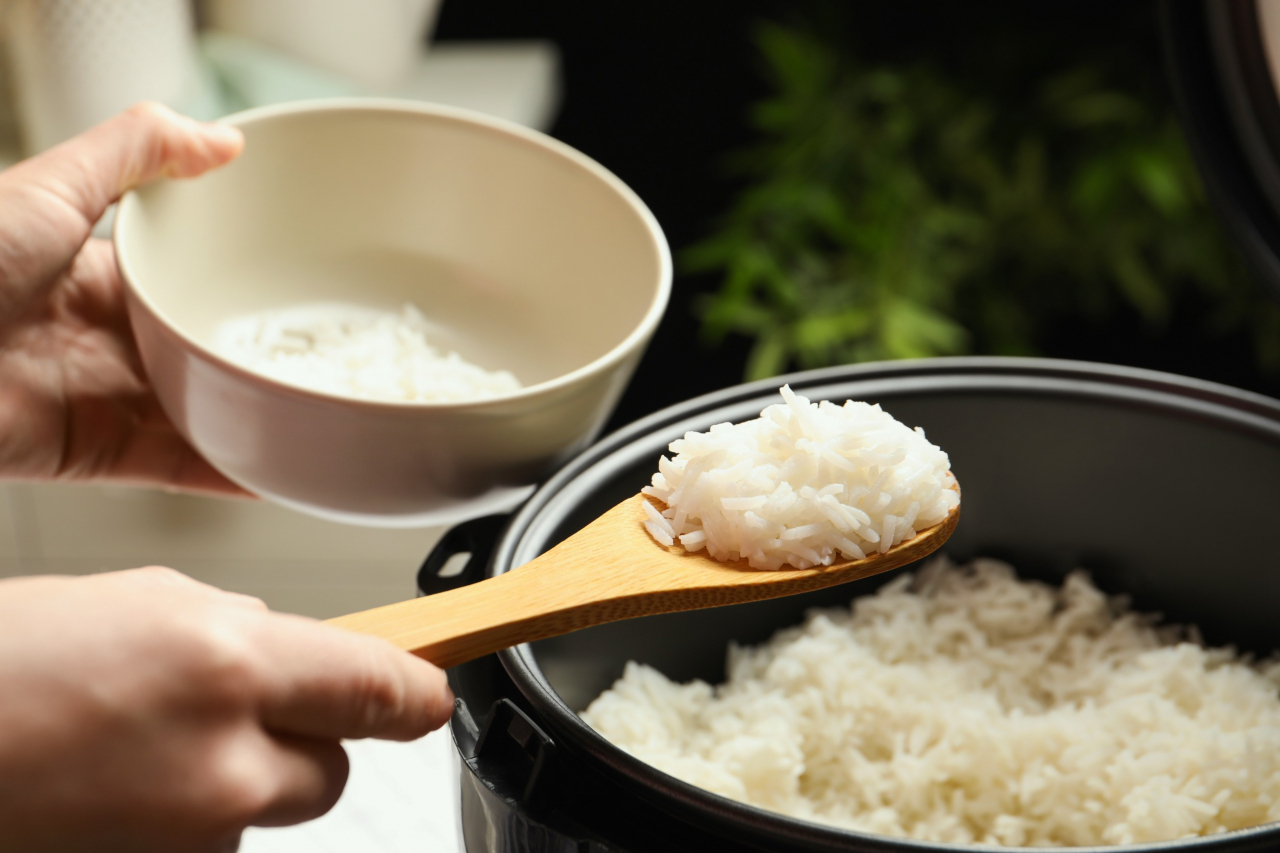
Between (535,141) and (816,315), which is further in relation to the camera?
(816,315)

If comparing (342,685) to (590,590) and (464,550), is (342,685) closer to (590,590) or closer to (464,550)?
(590,590)

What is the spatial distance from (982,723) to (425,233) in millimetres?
656

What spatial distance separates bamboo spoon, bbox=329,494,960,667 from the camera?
59 centimetres

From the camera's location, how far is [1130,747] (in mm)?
805

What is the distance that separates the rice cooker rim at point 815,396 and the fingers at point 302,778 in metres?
0.12

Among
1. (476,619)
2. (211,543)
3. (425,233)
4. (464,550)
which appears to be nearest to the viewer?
(476,619)

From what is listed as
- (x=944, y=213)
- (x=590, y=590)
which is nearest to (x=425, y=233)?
(x=590, y=590)

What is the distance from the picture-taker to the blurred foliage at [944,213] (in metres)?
1.90

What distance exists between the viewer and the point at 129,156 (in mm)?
918

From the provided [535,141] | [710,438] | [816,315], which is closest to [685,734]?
[710,438]

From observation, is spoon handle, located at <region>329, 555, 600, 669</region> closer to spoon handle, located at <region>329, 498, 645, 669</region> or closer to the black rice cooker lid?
spoon handle, located at <region>329, 498, 645, 669</region>

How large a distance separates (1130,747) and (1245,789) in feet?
0.25

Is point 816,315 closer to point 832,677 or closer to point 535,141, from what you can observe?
point 535,141

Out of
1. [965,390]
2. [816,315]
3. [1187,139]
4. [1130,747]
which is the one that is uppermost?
[1187,139]
